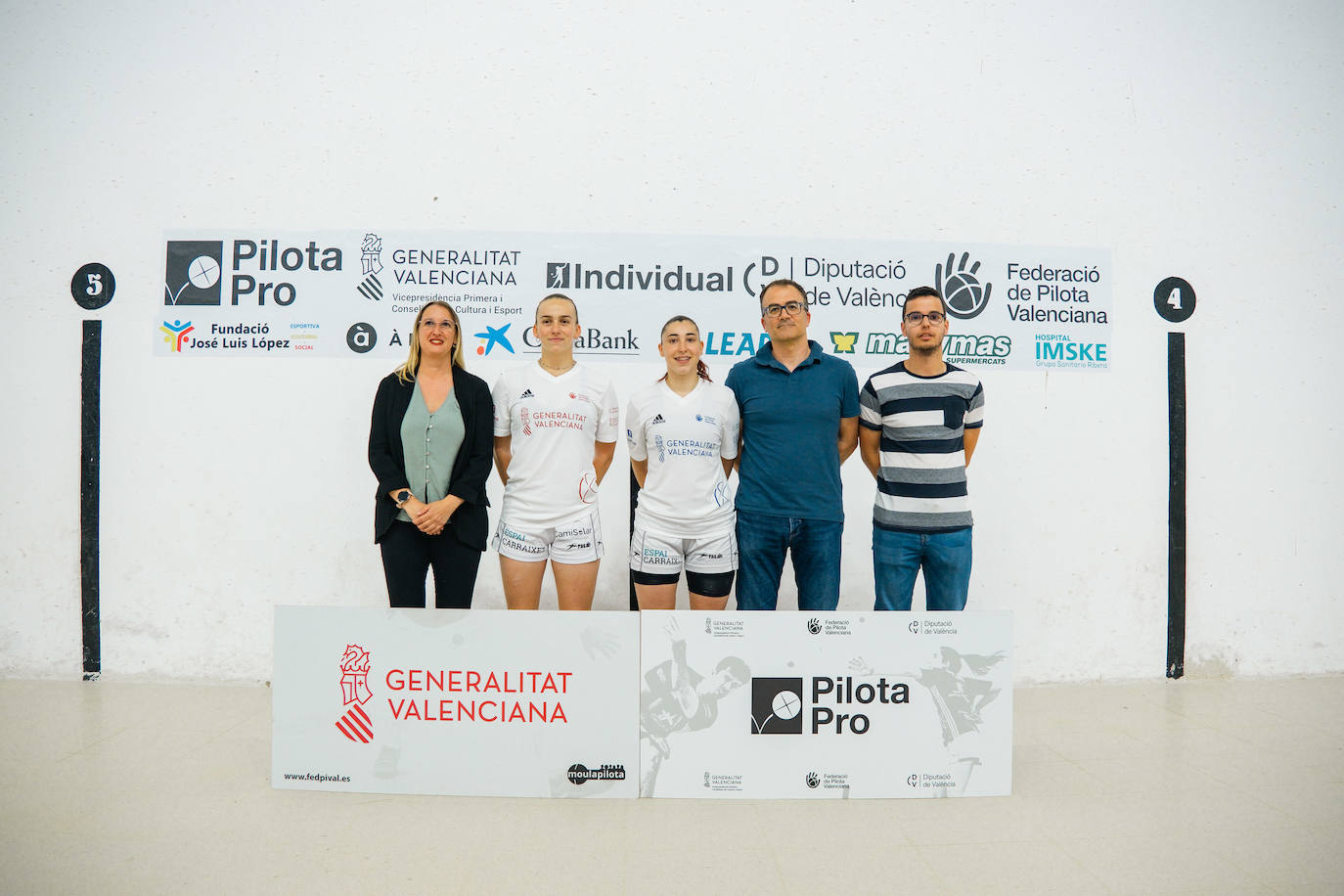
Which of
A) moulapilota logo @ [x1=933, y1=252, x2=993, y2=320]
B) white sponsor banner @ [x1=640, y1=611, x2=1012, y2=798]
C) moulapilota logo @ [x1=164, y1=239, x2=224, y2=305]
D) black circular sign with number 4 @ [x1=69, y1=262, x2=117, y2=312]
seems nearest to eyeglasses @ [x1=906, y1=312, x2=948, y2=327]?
moulapilota logo @ [x1=933, y1=252, x2=993, y2=320]

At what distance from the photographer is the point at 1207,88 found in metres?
3.26

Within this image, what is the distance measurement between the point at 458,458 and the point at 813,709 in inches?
52.7

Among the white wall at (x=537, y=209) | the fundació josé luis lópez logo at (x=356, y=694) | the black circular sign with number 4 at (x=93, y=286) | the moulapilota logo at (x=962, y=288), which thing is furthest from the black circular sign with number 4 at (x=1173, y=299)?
the black circular sign with number 4 at (x=93, y=286)

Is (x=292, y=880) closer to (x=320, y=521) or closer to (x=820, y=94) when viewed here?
(x=320, y=521)

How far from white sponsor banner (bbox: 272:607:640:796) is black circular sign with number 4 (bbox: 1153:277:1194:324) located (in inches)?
115

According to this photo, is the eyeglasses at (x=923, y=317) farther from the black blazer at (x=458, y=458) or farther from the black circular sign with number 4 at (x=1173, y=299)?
the black circular sign with number 4 at (x=1173, y=299)

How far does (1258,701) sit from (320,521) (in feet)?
13.3

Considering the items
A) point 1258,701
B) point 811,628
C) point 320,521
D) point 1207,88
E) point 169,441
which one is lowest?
point 1258,701

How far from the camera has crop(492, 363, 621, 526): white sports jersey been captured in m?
2.28

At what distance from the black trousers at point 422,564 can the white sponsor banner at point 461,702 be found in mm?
260

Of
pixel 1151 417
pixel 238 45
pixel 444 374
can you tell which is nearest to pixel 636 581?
pixel 444 374

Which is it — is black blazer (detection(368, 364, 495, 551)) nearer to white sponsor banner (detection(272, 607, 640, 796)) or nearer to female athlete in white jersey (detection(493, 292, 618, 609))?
female athlete in white jersey (detection(493, 292, 618, 609))

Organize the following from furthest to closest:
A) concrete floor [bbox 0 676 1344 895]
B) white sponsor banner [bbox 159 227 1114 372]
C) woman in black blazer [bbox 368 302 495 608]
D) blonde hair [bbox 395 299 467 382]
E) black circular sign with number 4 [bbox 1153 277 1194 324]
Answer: black circular sign with number 4 [bbox 1153 277 1194 324], white sponsor banner [bbox 159 227 1114 372], blonde hair [bbox 395 299 467 382], woman in black blazer [bbox 368 302 495 608], concrete floor [bbox 0 676 1344 895]

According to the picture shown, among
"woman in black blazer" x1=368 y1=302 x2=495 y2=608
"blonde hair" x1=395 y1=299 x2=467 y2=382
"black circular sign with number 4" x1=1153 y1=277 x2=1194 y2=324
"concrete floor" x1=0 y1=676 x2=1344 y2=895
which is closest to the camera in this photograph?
"concrete floor" x1=0 y1=676 x2=1344 y2=895
